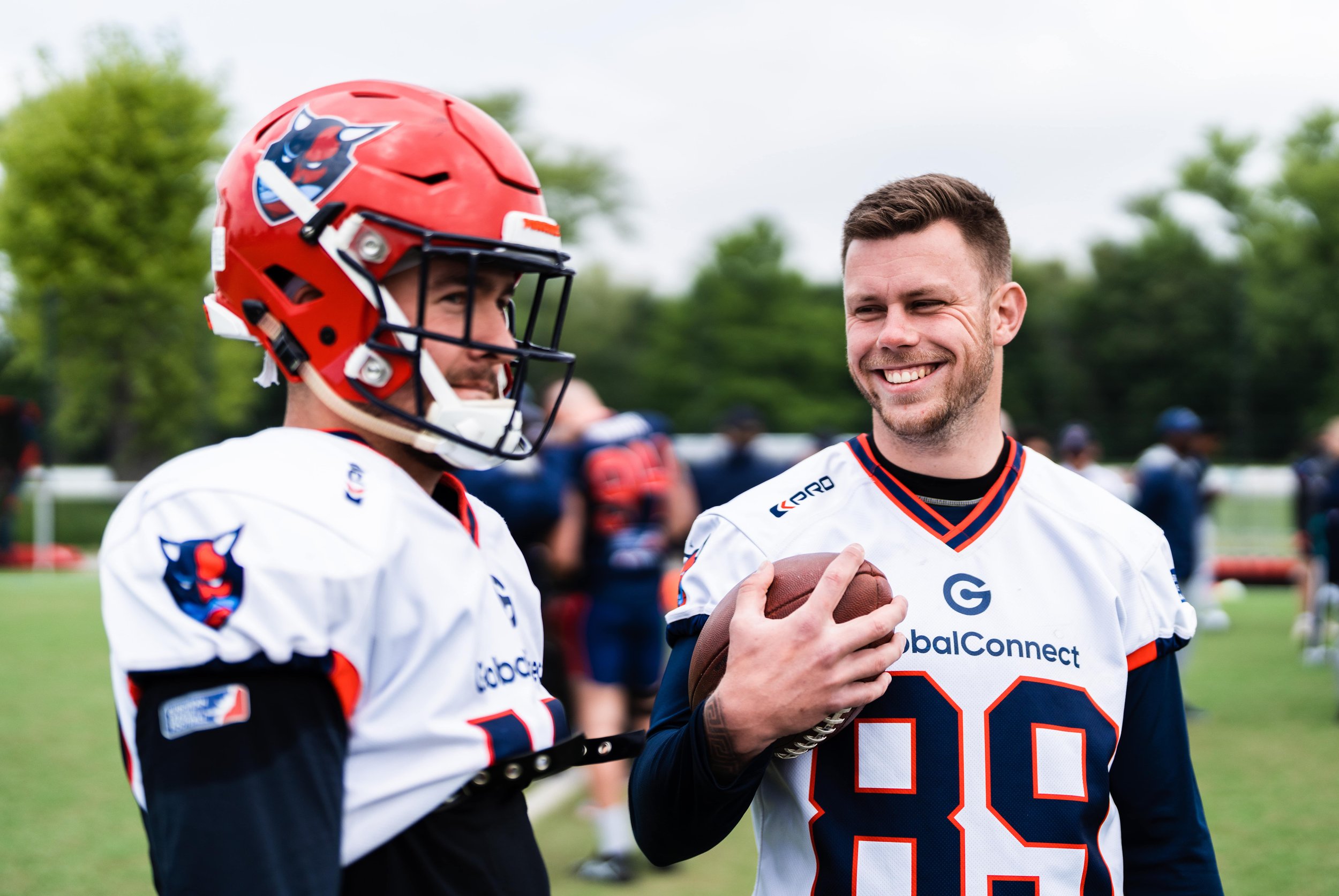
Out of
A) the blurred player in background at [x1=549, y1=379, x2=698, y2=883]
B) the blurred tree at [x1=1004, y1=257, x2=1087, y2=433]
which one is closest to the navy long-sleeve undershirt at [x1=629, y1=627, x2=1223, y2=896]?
the blurred player in background at [x1=549, y1=379, x2=698, y2=883]

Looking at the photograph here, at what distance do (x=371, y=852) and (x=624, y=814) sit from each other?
4.25 metres

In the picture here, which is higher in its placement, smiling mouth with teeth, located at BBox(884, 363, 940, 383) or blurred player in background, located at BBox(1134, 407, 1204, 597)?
smiling mouth with teeth, located at BBox(884, 363, 940, 383)

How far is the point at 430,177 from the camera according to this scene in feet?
5.30

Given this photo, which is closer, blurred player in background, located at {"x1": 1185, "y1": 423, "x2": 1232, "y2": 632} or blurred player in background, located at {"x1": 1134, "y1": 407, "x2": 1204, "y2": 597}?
blurred player in background, located at {"x1": 1134, "y1": 407, "x2": 1204, "y2": 597}

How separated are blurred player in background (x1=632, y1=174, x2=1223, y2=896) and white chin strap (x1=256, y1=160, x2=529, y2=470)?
57cm

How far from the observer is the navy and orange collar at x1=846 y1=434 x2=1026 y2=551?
2.24 m

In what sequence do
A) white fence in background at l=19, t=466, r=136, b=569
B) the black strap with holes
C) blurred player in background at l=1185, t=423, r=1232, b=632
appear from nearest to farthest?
the black strap with holes
blurred player in background at l=1185, t=423, r=1232, b=632
white fence in background at l=19, t=466, r=136, b=569

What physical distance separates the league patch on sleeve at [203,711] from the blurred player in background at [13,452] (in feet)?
59.2

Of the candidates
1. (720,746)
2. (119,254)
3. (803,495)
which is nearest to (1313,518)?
(803,495)

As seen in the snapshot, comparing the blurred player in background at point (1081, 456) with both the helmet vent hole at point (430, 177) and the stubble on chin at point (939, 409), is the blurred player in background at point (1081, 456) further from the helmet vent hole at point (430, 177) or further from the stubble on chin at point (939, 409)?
the helmet vent hole at point (430, 177)

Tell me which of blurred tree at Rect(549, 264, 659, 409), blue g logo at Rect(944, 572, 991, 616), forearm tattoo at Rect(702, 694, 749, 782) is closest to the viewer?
forearm tattoo at Rect(702, 694, 749, 782)

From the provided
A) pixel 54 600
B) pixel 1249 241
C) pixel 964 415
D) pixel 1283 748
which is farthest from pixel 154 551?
pixel 1249 241

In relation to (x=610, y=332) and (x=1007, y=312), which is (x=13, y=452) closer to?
(x=1007, y=312)

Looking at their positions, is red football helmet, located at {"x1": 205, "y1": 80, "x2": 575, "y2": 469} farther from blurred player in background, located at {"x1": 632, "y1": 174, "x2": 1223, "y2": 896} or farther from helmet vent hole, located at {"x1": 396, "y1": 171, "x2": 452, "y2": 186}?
blurred player in background, located at {"x1": 632, "y1": 174, "x2": 1223, "y2": 896}
